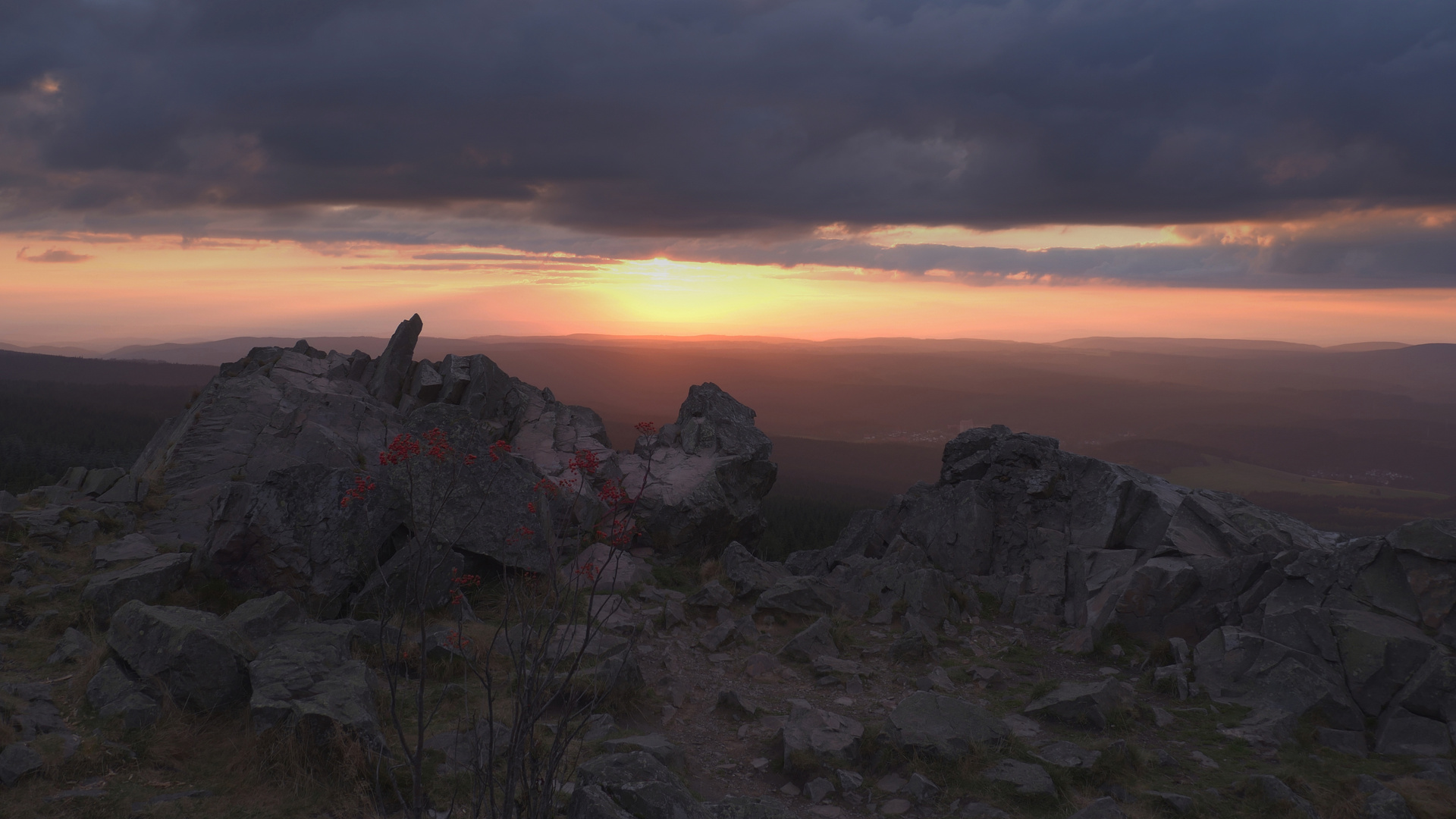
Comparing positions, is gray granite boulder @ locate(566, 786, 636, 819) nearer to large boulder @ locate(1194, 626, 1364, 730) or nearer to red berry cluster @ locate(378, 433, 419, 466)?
red berry cluster @ locate(378, 433, 419, 466)

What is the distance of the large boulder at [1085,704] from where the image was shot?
11773 millimetres

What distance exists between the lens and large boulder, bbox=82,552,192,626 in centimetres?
1338

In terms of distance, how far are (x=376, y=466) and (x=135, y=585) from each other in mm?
6810

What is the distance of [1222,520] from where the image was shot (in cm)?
1772

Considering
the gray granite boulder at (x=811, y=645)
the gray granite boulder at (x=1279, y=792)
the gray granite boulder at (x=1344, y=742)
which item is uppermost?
the gray granite boulder at (x=1279, y=792)

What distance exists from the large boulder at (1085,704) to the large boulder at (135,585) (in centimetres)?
1680

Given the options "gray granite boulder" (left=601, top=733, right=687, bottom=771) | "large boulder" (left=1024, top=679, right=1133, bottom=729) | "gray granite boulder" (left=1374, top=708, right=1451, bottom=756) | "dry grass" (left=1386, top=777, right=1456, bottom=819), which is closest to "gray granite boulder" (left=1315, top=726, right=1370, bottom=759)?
"gray granite boulder" (left=1374, top=708, right=1451, bottom=756)

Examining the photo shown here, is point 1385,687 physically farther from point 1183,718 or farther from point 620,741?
point 620,741

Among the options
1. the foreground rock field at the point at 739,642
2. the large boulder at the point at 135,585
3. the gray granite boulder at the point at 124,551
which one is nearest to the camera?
the foreground rock field at the point at 739,642

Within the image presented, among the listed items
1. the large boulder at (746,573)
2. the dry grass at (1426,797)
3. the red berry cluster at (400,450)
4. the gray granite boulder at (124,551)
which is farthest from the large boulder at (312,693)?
the dry grass at (1426,797)

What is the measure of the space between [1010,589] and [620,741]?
1238cm

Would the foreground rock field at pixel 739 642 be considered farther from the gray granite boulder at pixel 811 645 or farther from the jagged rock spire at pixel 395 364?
the jagged rock spire at pixel 395 364

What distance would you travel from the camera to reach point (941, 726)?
10.9 meters

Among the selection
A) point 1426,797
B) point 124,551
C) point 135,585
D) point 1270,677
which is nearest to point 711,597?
point 1270,677
